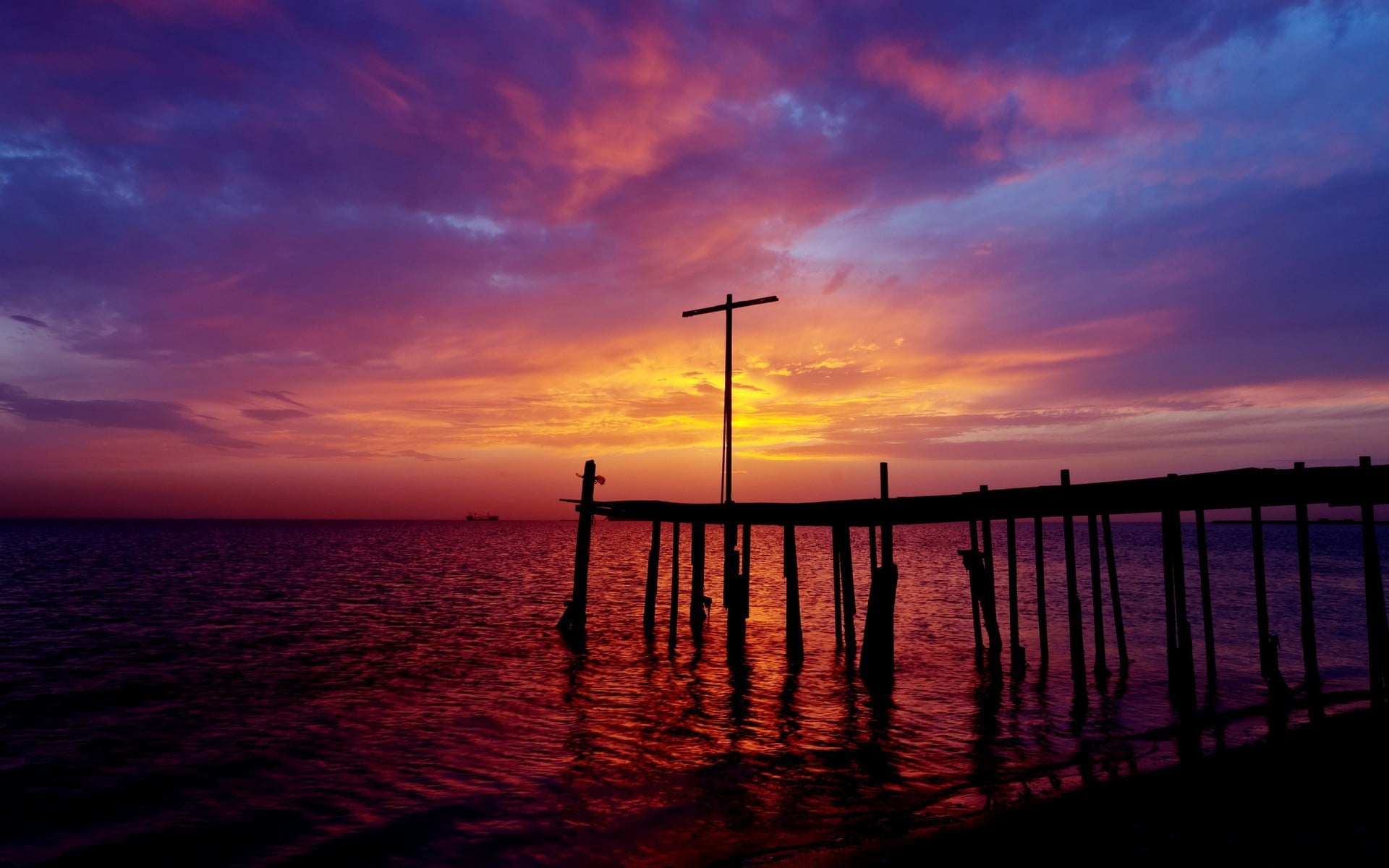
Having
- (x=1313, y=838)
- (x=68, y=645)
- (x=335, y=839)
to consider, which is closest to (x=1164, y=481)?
(x=1313, y=838)

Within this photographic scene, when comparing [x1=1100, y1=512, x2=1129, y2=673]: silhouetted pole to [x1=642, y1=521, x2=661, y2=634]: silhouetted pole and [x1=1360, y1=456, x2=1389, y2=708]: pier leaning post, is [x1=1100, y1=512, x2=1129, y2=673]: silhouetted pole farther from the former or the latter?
[x1=642, y1=521, x2=661, y2=634]: silhouetted pole

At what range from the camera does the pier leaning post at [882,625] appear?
49.1 ft

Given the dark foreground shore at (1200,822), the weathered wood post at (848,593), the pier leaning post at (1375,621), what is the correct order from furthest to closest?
the weathered wood post at (848,593) → the pier leaning post at (1375,621) → the dark foreground shore at (1200,822)

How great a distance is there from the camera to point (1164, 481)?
1191cm

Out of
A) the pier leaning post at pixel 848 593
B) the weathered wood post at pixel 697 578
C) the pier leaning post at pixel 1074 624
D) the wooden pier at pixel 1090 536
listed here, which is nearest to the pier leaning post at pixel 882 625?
the wooden pier at pixel 1090 536

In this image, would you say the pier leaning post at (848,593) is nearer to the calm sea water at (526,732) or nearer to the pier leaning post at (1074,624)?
the calm sea water at (526,732)

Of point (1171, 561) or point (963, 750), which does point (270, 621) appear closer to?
point (963, 750)

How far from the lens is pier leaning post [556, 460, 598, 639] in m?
22.0

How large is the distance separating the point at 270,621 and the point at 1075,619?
2684cm

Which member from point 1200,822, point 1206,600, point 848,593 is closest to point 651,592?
point 848,593

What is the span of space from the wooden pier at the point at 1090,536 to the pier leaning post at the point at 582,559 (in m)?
0.08

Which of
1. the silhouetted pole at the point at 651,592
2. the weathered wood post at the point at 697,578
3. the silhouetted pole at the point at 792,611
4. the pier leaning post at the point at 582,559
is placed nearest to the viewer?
the silhouetted pole at the point at 792,611

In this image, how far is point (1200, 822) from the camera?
21.4ft

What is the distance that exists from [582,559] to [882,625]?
34.9 feet
